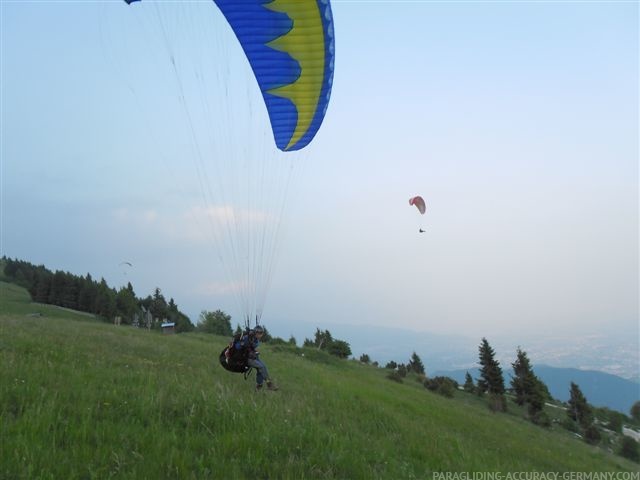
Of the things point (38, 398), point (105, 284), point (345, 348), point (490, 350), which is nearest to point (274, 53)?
point (38, 398)

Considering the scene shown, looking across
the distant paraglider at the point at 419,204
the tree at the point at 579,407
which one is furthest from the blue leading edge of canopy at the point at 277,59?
the tree at the point at 579,407

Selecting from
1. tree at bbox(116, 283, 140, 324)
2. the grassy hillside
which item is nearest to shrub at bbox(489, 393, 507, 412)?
the grassy hillside

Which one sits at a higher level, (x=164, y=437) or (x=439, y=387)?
(x=164, y=437)

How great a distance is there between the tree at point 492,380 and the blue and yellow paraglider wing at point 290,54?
50162mm

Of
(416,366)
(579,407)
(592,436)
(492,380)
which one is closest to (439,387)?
(492,380)

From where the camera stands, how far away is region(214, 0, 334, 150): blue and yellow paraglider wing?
8523 millimetres

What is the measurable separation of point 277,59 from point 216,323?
78.2 meters

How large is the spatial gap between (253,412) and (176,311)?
325 ft

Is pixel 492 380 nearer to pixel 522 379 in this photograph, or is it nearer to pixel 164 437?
pixel 522 379

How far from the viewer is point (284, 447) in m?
5.29

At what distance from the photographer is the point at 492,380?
53.7 m

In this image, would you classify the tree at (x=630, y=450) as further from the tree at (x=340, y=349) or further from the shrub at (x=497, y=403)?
the tree at (x=340, y=349)

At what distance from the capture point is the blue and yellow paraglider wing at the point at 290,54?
8523 mm

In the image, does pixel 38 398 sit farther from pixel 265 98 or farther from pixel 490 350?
pixel 490 350
